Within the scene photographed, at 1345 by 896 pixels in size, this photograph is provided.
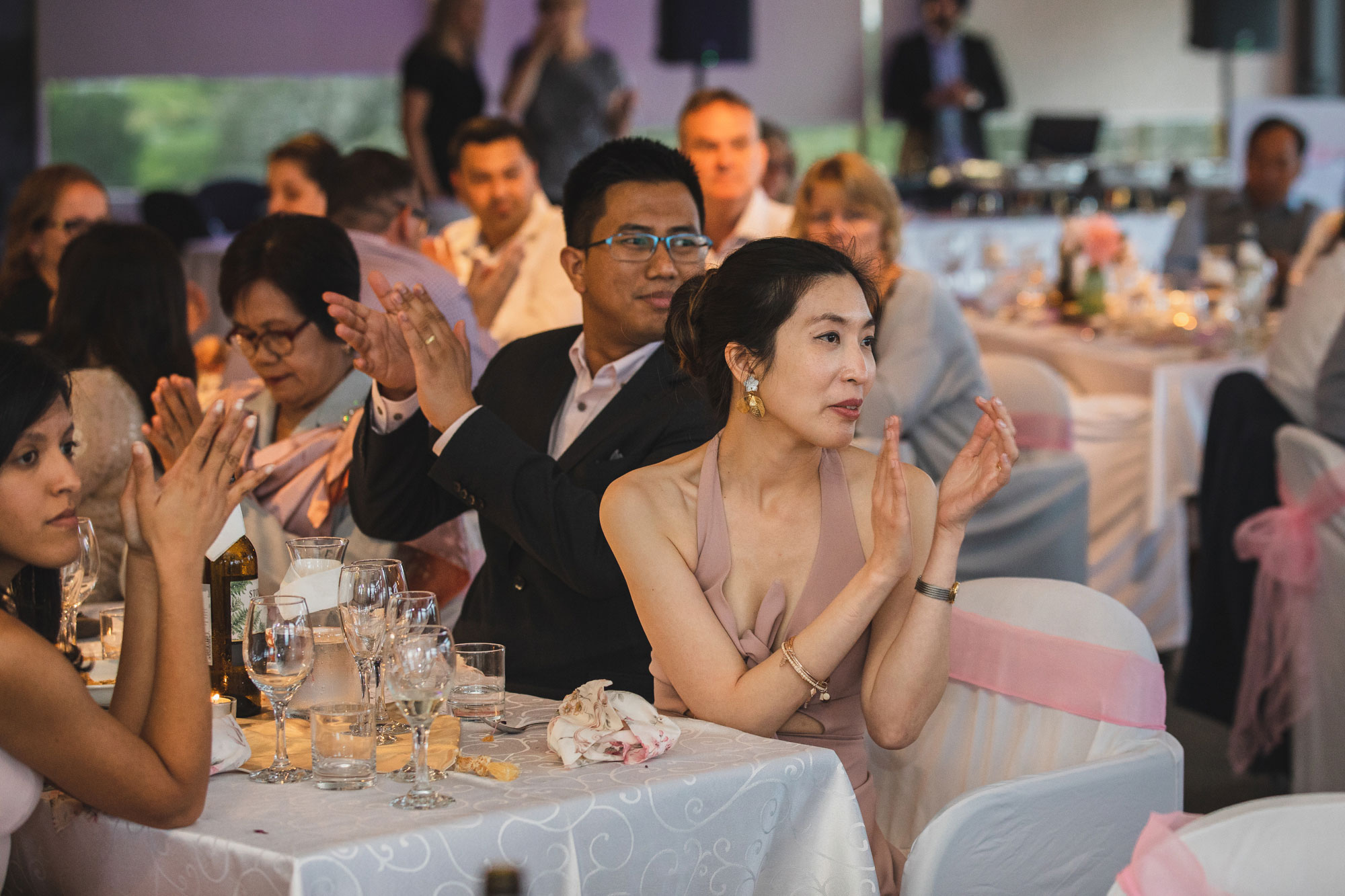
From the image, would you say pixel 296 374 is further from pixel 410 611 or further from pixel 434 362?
pixel 410 611

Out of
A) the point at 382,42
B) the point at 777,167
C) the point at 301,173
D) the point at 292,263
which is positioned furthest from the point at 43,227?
the point at 382,42

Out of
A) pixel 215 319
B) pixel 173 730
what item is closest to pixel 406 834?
pixel 173 730

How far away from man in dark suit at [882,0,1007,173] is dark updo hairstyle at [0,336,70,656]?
8623 millimetres

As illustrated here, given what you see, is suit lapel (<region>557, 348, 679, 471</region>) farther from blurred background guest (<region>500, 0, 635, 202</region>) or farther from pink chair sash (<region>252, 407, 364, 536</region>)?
blurred background guest (<region>500, 0, 635, 202</region>)

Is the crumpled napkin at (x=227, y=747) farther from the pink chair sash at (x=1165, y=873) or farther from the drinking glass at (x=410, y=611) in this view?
the pink chair sash at (x=1165, y=873)

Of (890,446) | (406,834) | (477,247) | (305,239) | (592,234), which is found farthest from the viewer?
(477,247)

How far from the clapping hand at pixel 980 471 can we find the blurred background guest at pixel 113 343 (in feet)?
5.88

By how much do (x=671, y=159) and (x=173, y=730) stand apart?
146 cm

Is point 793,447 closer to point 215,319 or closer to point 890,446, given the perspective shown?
point 890,446

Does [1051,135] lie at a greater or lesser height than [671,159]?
greater

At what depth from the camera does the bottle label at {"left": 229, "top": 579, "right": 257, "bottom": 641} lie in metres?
2.02

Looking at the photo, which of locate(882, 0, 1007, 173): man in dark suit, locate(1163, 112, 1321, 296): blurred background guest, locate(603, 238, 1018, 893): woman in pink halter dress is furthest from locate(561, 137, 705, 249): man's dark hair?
locate(882, 0, 1007, 173): man in dark suit

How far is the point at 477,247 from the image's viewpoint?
517 centimetres

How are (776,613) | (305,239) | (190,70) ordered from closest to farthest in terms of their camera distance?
(776,613) < (305,239) < (190,70)
